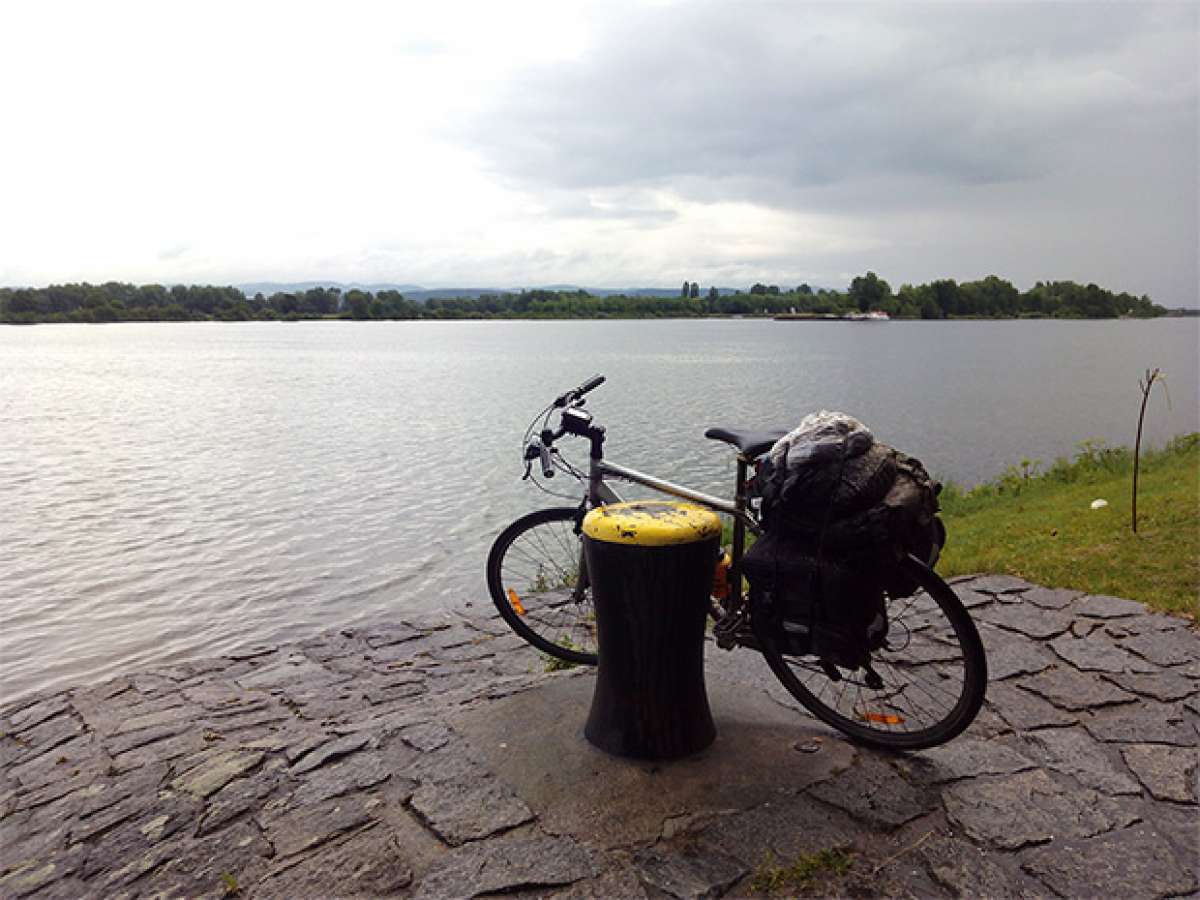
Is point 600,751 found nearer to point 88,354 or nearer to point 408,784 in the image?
point 408,784

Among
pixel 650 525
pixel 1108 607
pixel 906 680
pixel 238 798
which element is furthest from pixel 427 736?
pixel 1108 607

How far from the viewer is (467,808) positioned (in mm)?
3477

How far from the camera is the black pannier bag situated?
3467 mm

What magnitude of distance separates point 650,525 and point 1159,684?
10.3 feet

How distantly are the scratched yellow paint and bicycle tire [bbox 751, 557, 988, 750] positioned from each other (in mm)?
425

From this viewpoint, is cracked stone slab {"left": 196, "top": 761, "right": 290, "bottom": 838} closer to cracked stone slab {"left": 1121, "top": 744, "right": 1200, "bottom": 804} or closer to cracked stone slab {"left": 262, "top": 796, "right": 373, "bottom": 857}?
cracked stone slab {"left": 262, "top": 796, "right": 373, "bottom": 857}

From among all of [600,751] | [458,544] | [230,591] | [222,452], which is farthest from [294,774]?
[222,452]

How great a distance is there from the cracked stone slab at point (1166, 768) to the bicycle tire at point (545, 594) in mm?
2721

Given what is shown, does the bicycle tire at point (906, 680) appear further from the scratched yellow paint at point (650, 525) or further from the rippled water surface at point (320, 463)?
the rippled water surface at point (320, 463)

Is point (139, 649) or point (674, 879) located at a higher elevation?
point (674, 879)

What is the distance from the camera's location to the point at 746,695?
4465 mm

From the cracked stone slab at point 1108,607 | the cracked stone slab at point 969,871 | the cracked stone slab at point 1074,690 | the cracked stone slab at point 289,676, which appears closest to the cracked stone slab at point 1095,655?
the cracked stone slab at point 1074,690

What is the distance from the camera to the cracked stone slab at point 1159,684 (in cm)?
452

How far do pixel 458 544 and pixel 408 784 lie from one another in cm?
782
